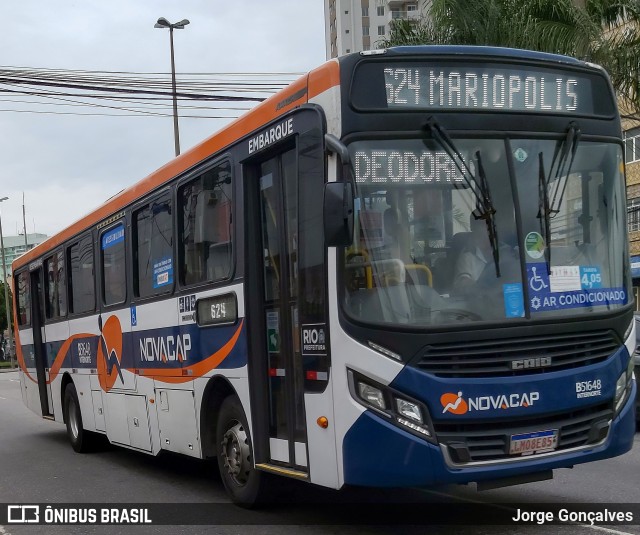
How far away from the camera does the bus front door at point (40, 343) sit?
15219mm

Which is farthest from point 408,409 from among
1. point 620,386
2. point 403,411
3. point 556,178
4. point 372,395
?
point 556,178

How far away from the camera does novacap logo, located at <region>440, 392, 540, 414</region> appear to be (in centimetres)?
602

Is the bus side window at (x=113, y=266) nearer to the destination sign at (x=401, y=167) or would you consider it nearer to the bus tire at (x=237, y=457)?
the bus tire at (x=237, y=457)

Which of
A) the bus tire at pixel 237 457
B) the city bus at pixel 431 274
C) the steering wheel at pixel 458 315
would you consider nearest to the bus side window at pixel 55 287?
the bus tire at pixel 237 457

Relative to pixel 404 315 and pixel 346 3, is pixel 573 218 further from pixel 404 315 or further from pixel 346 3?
pixel 346 3

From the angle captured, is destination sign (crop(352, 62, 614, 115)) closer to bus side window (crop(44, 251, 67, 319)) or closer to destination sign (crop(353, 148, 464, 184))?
destination sign (crop(353, 148, 464, 184))

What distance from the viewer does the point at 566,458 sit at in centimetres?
633

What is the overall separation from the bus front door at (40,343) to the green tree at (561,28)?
8.74 meters

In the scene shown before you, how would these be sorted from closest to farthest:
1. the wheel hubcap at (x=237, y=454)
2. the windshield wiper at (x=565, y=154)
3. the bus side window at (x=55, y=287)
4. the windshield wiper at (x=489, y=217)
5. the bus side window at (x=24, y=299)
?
the windshield wiper at (x=489, y=217) < the windshield wiper at (x=565, y=154) < the wheel hubcap at (x=237, y=454) < the bus side window at (x=55, y=287) < the bus side window at (x=24, y=299)

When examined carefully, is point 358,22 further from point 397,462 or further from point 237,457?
point 397,462

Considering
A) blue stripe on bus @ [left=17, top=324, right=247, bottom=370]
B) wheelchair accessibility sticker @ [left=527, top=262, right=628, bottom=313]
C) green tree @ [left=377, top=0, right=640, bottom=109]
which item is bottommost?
blue stripe on bus @ [left=17, top=324, right=247, bottom=370]

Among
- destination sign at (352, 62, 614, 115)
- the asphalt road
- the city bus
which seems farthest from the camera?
the asphalt road

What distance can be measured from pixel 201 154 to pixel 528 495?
4230 mm

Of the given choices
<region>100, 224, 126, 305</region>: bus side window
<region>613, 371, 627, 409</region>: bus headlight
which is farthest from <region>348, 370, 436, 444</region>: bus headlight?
<region>100, 224, 126, 305</region>: bus side window
